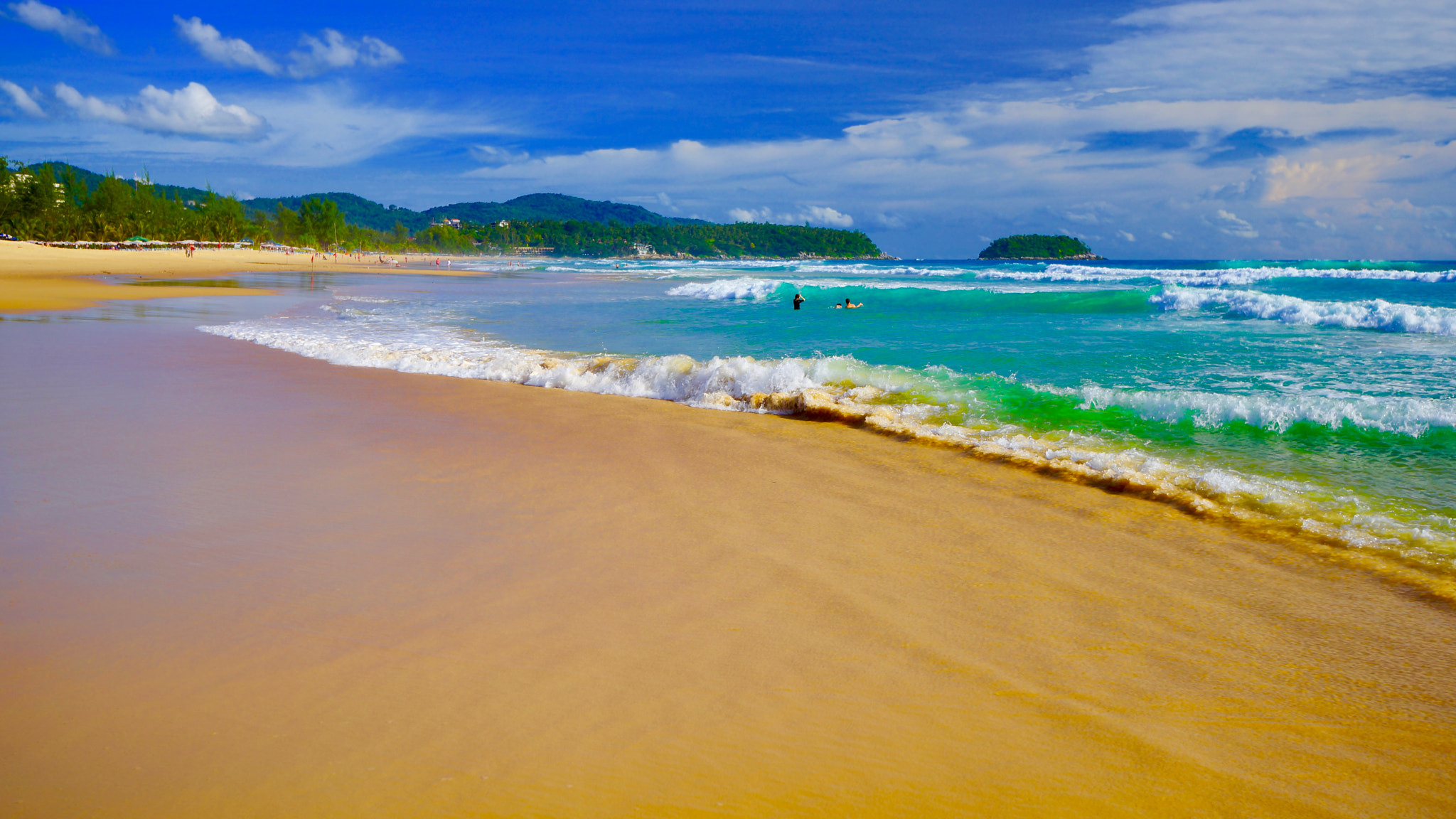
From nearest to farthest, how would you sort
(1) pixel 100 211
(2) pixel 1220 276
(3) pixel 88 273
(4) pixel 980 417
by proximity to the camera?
(4) pixel 980 417, (3) pixel 88 273, (2) pixel 1220 276, (1) pixel 100 211

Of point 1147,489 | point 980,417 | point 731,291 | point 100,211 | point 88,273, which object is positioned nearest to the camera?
point 1147,489

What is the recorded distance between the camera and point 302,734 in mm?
2377

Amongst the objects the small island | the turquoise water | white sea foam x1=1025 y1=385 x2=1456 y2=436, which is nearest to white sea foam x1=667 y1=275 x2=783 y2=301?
the turquoise water

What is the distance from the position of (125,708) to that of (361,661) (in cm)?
72

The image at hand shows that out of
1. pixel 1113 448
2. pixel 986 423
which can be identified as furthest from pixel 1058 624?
pixel 986 423

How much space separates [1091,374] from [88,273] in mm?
44088

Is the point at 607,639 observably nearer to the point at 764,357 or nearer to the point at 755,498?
the point at 755,498

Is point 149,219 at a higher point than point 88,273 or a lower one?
higher

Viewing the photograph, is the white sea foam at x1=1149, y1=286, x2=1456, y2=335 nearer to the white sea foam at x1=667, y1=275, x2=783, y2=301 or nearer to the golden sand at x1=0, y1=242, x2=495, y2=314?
the white sea foam at x1=667, y1=275, x2=783, y2=301

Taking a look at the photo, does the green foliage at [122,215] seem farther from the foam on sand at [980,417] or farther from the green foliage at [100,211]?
the foam on sand at [980,417]

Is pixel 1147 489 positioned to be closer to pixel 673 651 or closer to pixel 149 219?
pixel 673 651

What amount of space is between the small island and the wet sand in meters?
179

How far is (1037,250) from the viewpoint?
173 metres

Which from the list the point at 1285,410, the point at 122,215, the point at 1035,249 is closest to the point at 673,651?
the point at 1285,410
